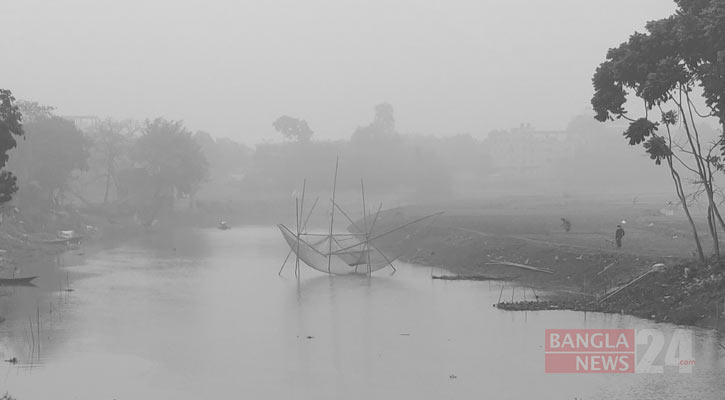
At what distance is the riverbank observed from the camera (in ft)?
75.8

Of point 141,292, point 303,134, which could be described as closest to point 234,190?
point 303,134

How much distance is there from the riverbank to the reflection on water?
1554 mm

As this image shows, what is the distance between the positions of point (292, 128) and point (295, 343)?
11167 centimetres

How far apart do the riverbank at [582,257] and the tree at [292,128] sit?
2766 inches

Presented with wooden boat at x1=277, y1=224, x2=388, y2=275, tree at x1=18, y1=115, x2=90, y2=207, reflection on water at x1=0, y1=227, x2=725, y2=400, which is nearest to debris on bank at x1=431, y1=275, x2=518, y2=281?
reflection on water at x1=0, y1=227, x2=725, y2=400

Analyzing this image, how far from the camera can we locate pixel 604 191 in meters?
103

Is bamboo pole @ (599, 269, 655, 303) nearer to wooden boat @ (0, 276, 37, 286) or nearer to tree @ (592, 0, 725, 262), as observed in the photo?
tree @ (592, 0, 725, 262)

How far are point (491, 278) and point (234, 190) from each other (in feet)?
283

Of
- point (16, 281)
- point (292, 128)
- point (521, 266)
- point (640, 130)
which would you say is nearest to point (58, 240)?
point (16, 281)

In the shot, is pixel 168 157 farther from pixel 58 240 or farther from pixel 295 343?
pixel 295 343

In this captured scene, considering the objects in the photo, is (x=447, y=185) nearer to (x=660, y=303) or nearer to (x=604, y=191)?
(x=604, y=191)

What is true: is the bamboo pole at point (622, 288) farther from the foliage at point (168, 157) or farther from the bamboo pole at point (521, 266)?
the foliage at point (168, 157)

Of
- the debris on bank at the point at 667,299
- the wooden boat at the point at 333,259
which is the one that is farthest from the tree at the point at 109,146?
the debris on bank at the point at 667,299

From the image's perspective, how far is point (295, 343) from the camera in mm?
21844
